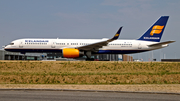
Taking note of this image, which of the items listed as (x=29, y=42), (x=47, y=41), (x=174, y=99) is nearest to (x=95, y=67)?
(x=47, y=41)

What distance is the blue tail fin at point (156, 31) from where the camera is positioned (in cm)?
3553

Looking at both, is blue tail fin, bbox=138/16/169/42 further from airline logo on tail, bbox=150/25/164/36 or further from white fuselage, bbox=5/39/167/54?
white fuselage, bbox=5/39/167/54

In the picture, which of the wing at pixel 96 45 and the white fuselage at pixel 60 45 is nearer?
the wing at pixel 96 45

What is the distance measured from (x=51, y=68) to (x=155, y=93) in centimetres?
1514

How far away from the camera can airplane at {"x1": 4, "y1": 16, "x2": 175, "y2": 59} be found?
3156cm

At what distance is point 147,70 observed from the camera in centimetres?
2484

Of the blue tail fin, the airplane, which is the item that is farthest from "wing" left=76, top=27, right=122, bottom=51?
the blue tail fin

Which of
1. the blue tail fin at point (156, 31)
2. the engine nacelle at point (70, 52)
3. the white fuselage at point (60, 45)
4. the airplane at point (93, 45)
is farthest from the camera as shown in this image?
the blue tail fin at point (156, 31)

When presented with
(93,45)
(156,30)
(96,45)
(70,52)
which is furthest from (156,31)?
(70,52)

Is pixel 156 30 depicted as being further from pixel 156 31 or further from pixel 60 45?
pixel 60 45

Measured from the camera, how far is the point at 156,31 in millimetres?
35562

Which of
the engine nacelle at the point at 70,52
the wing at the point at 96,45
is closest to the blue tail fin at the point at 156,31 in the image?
the wing at the point at 96,45

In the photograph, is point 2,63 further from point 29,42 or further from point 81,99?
point 81,99

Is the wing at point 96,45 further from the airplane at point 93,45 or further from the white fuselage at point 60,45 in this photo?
the white fuselage at point 60,45
